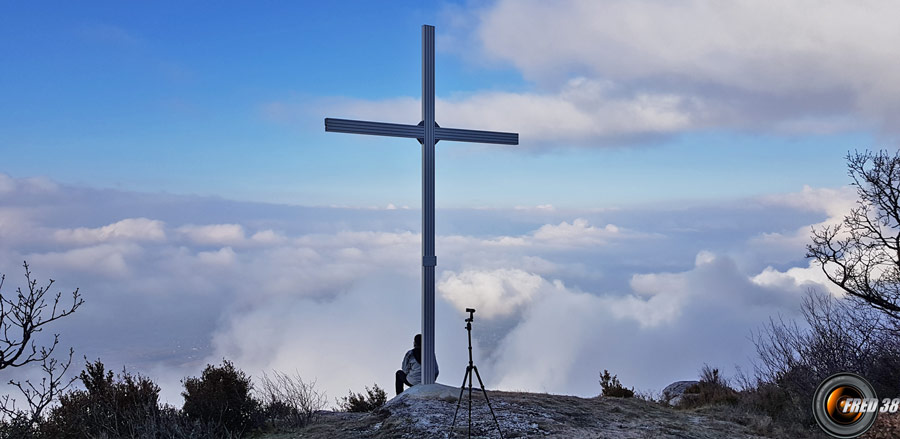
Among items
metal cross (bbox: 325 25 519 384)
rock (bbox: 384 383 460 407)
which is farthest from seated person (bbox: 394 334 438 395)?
rock (bbox: 384 383 460 407)

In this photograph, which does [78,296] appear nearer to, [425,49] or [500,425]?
[500,425]

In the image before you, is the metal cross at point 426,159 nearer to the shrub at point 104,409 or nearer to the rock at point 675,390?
the shrub at point 104,409

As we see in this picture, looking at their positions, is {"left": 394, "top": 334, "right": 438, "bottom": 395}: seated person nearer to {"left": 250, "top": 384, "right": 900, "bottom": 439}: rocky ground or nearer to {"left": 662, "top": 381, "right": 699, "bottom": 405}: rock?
{"left": 250, "top": 384, "right": 900, "bottom": 439}: rocky ground

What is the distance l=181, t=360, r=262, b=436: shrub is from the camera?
1045 centimetres

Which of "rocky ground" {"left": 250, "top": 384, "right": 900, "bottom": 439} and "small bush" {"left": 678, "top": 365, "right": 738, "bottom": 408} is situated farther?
"small bush" {"left": 678, "top": 365, "right": 738, "bottom": 408}

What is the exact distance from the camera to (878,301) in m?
13.6

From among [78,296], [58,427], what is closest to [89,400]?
[58,427]

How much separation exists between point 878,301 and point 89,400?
44.8ft

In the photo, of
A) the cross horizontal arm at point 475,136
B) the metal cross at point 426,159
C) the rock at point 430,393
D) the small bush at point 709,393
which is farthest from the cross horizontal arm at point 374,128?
the small bush at point 709,393

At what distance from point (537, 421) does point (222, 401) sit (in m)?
4.69

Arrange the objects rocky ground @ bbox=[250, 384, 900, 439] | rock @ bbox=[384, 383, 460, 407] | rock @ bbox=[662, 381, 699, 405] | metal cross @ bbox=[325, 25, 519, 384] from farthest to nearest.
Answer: rock @ bbox=[662, 381, 699, 405] → metal cross @ bbox=[325, 25, 519, 384] → rock @ bbox=[384, 383, 460, 407] → rocky ground @ bbox=[250, 384, 900, 439]

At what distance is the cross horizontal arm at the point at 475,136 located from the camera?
10.8 m

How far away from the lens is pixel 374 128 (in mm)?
10523

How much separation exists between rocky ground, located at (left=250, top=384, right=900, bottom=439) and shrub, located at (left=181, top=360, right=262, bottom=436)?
71 cm
